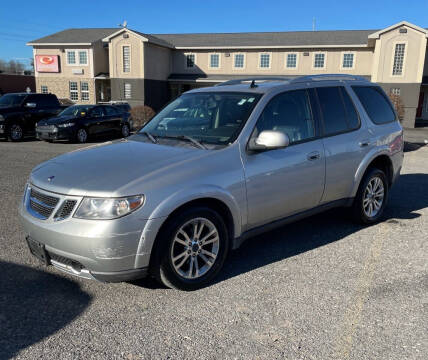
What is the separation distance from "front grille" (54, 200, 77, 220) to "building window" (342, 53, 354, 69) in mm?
35759

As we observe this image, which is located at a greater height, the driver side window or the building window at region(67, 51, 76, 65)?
the building window at region(67, 51, 76, 65)

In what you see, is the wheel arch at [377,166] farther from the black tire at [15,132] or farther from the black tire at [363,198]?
the black tire at [15,132]

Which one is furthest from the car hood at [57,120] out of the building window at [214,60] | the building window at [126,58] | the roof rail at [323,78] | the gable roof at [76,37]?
the gable roof at [76,37]

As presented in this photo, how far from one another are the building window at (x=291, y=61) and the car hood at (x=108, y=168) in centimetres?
3468

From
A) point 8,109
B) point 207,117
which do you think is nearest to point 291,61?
point 8,109

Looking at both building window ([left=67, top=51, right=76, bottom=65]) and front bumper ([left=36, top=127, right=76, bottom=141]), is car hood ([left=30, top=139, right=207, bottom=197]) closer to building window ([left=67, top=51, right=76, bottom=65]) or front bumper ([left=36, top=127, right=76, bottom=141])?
front bumper ([left=36, top=127, right=76, bottom=141])

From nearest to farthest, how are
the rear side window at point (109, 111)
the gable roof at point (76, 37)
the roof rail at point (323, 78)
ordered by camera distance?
1. the roof rail at point (323, 78)
2. the rear side window at point (109, 111)
3. the gable roof at point (76, 37)

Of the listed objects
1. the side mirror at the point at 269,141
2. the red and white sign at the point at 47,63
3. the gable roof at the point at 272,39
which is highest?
the gable roof at the point at 272,39

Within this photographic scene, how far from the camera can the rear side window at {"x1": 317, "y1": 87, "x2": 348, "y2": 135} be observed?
16.2ft

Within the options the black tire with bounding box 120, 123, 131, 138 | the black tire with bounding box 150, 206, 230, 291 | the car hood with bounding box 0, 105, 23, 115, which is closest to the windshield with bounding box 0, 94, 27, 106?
the car hood with bounding box 0, 105, 23, 115

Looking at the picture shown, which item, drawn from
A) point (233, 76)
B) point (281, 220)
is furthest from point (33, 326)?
point (233, 76)

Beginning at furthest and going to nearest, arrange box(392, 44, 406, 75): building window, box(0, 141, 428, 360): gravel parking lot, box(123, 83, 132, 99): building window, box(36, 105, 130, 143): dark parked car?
box(123, 83, 132, 99): building window → box(392, 44, 406, 75): building window → box(36, 105, 130, 143): dark parked car → box(0, 141, 428, 360): gravel parking lot

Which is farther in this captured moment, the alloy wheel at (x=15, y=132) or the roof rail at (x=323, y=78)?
the alloy wheel at (x=15, y=132)

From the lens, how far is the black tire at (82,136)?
628 inches
